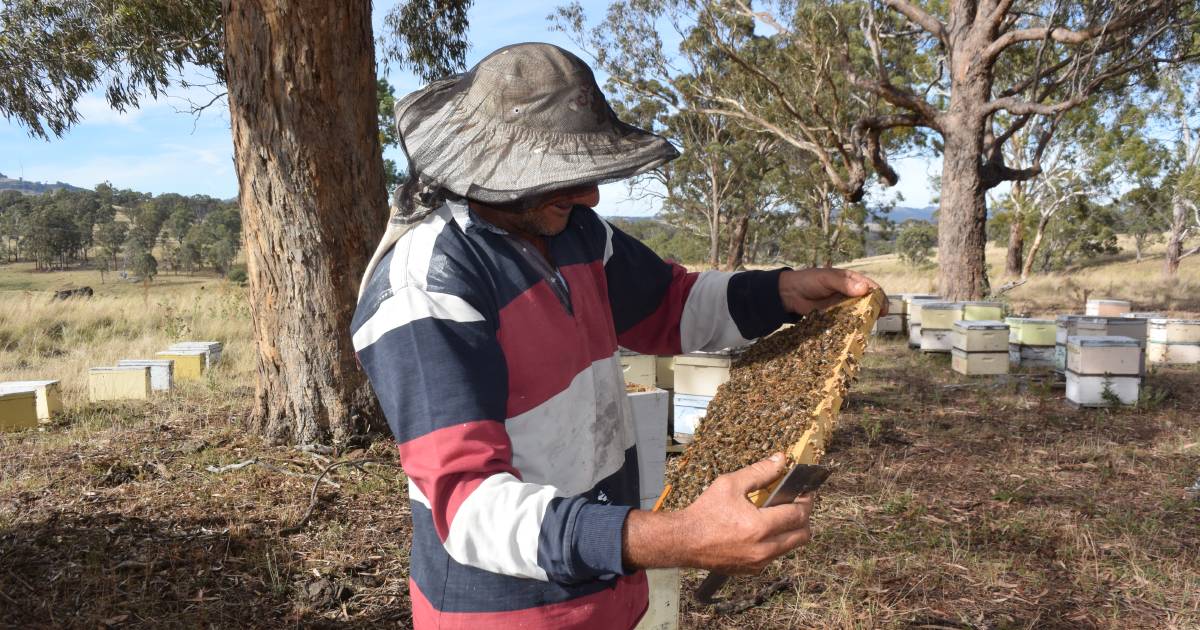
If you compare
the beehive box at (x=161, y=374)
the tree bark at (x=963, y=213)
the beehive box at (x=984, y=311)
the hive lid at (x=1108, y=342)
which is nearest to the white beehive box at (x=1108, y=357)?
the hive lid at (x=1108, y=342)

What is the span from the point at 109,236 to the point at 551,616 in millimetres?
63818

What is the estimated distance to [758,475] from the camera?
1.29 m

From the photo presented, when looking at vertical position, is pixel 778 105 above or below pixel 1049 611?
above

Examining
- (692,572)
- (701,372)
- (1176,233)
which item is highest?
(1176,233)

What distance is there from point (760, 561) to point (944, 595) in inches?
122

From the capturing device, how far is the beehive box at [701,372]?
224 inches

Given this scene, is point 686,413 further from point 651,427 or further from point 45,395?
point 45,395

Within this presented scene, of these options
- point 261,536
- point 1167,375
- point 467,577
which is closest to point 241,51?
point 261,536

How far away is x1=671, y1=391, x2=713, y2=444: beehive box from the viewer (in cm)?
578

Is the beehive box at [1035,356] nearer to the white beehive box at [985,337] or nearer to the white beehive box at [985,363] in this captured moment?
the white beehive box at [985,363]

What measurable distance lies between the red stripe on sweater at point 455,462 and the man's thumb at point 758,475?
38 centimetres

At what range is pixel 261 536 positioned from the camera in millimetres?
4207

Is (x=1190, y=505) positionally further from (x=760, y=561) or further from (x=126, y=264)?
(x=126, y=264)

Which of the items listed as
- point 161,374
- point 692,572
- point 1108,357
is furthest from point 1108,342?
point 161,374
